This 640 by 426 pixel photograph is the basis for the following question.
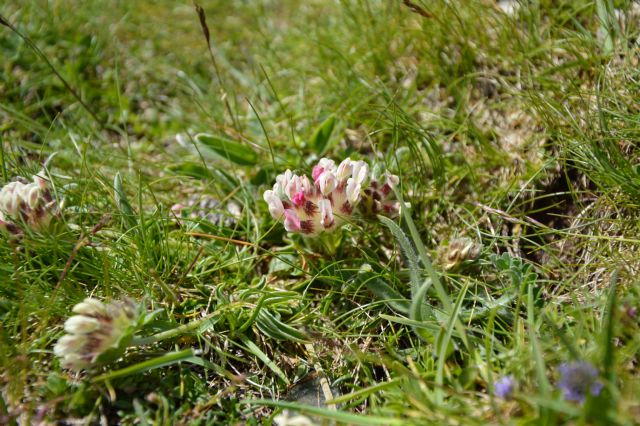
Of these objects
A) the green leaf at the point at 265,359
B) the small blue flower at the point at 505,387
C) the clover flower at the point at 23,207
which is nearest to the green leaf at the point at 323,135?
the green leaf at the point at 265,359

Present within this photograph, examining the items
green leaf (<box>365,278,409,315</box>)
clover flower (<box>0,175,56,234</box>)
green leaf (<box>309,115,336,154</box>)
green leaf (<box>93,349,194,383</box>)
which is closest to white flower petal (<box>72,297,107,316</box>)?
green leaf (<box>93,349,194,383</box>)

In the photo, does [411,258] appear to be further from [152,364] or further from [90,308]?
[90,308]

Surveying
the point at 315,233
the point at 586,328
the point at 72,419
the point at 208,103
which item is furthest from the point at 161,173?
the point at 586,328

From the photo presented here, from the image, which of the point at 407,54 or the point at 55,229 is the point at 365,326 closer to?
the point at 55,229

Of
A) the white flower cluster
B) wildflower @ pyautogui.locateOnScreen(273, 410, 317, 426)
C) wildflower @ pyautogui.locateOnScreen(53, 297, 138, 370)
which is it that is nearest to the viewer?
wildflower @ pyautogui.locateOnScreen(273, 410, 317, 426)

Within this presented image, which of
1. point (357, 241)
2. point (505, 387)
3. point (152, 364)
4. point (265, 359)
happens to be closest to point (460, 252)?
point (357, 241)

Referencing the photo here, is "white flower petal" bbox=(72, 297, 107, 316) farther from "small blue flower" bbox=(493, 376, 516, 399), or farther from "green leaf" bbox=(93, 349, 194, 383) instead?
"small blue flower" bbox=(493, 376, 516, 399)
